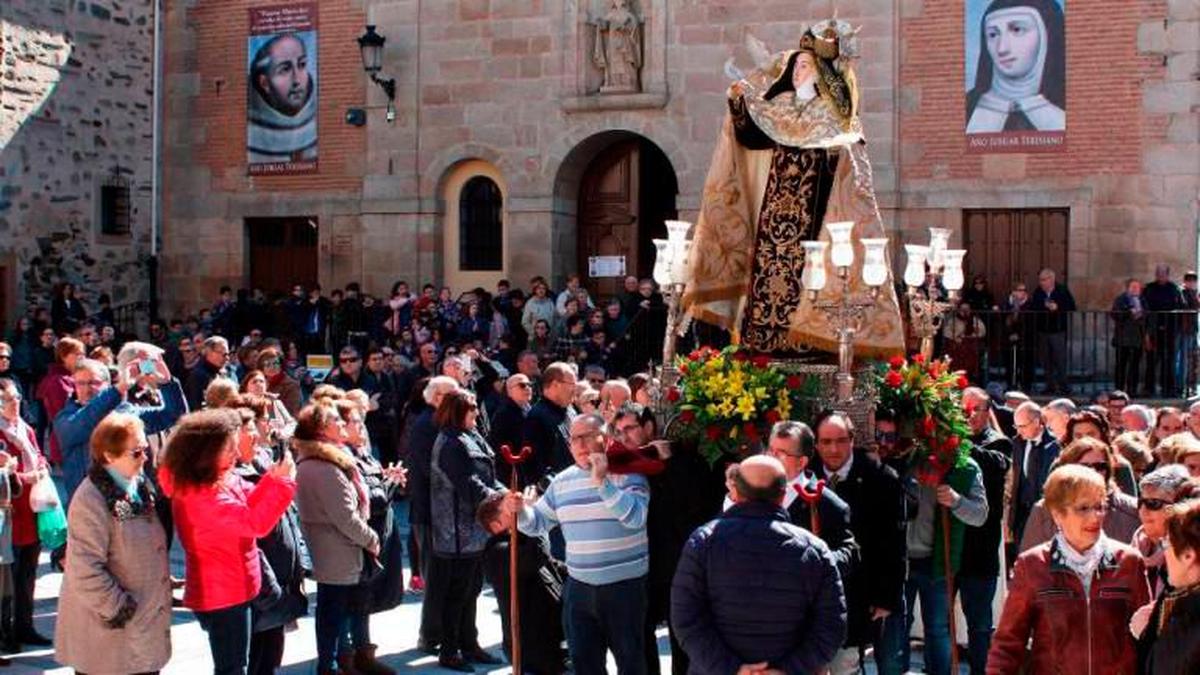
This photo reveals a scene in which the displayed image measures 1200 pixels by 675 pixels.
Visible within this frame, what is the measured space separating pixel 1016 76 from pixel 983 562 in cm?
1162

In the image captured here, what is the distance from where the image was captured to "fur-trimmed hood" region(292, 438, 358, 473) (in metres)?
8.24

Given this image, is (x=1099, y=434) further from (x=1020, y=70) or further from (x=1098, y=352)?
(x=1020, y=70)

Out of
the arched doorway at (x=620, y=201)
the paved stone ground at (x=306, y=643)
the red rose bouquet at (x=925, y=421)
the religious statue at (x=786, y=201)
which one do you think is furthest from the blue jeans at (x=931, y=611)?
the arched doorway at (x=620, y=201)

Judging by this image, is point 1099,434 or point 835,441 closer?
point 835,441

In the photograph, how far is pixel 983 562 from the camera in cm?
881

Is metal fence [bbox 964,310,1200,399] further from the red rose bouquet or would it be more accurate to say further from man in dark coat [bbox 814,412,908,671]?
man in dark coat [bbox 814,412,908,671]

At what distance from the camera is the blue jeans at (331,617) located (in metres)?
8.65

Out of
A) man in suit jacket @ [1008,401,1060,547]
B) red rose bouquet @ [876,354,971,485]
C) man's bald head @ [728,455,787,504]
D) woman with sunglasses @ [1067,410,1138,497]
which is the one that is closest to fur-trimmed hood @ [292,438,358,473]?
red rose bouquet @ [876,354,971,485]

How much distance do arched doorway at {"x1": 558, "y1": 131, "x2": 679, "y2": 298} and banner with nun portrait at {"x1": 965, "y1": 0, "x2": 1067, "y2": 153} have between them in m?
4.51

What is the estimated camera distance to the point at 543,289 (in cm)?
1966

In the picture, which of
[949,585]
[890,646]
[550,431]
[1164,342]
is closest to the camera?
[890,646]

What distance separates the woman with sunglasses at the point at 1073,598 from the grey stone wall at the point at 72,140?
1999cm

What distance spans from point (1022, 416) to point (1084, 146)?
969 cm

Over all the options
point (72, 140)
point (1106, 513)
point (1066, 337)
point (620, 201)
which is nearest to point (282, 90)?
point (72, 140)
